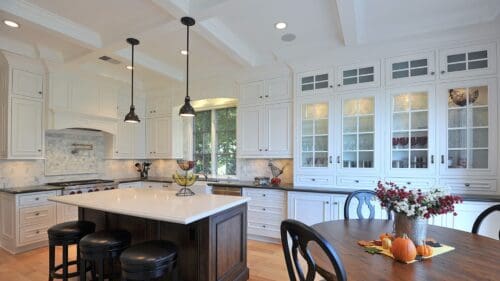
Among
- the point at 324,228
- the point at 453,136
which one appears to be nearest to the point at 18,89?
the point at 324,228

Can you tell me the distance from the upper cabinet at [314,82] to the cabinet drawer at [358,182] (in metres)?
1.31

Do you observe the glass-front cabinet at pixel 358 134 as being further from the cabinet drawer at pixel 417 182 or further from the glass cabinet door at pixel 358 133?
the cabinet drawer at pixel 417 182

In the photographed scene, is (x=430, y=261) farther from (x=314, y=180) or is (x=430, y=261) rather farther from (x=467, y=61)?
(x=467, y=61)

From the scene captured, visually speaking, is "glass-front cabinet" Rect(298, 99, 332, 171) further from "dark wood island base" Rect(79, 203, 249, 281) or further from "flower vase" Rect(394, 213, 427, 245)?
"flower vase" Rect(394, 213, 427, 245)

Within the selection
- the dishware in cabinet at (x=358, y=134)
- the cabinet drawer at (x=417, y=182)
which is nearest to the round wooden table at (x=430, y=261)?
the cabinet drawer at (x=417, y=182)

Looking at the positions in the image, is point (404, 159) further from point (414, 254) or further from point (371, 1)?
point (414, 254)

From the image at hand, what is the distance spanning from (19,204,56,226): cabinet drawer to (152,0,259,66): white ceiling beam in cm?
336

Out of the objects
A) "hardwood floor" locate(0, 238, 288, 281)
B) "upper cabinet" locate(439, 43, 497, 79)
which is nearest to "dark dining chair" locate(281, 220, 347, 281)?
"hardwood floor" locate(0, 238, 288, 281)

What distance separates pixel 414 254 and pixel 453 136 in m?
2.46

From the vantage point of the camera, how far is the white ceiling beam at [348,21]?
8.48ft

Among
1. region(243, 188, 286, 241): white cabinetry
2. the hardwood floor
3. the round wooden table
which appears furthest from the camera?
region(243, 188, 286, 241): white cabinetry

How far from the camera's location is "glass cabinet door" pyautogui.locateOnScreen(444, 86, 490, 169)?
3045mm

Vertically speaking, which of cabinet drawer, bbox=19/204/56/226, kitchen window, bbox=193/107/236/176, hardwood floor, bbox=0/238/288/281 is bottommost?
hardwood floor, bbox=0/238/288/281

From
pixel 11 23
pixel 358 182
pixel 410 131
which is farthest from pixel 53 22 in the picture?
pixel 410 131
